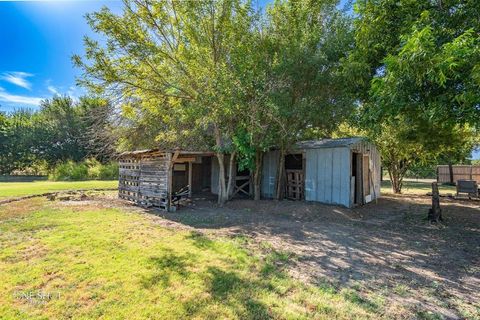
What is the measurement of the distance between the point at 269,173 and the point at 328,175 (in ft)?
9.17

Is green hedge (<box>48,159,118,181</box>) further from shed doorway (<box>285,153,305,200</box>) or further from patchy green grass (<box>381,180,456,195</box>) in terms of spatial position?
patchy green grass (<box>381,180,456,195</box>)

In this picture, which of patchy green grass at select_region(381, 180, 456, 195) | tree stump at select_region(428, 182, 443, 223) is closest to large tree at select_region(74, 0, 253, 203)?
tree stump at select_region(428, 182, 443, 223)

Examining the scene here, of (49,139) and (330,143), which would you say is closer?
(330,143)

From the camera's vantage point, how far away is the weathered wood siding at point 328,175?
9492 mm

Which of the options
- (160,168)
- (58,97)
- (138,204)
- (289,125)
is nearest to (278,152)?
(289,125)

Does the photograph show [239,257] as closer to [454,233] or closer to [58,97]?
[454,233]

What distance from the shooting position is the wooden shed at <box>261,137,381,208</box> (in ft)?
31.4

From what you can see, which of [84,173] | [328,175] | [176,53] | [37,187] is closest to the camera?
[176,53]

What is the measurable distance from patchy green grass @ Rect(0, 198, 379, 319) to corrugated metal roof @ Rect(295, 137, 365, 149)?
5682 millimetres

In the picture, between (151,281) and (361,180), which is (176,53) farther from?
(361,180)

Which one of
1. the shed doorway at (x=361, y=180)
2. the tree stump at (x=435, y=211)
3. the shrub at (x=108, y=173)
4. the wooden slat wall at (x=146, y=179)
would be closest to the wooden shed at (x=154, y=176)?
the wooden slat wall at (x=146, y=179)

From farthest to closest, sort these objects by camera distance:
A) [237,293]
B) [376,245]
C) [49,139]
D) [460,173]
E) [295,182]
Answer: [49,139] → [460,173] → [295,182] → [376,245] → [237,293]

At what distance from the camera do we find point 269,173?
12.0m

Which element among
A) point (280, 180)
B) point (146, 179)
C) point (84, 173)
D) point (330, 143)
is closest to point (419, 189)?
point (330, 143)
